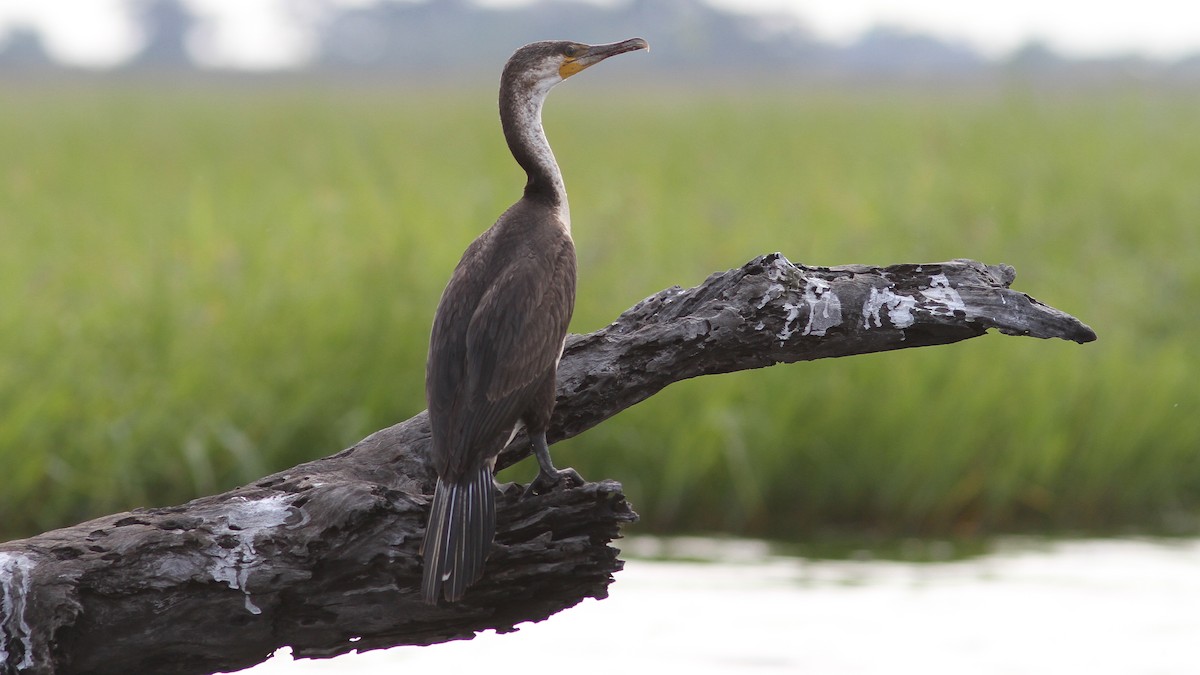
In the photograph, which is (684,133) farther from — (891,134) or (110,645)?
(110,645)

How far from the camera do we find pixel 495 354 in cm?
315

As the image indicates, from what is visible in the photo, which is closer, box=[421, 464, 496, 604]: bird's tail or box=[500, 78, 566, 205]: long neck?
box=[421, 464, 496, 604]: bird's tail

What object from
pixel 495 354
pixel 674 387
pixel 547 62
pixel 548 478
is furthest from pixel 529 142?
pixel 674 387

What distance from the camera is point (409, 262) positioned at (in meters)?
6.19

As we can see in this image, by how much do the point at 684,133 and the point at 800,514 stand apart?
964cm

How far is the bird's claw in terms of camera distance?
9.98 feet

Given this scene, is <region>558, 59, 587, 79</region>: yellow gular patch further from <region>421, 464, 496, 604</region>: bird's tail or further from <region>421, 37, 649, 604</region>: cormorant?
<region>421, 464, 496, 604</region>: bird's tail

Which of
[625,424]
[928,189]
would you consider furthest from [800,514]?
[928,189]

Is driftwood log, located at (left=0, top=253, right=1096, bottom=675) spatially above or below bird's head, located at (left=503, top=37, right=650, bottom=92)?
below

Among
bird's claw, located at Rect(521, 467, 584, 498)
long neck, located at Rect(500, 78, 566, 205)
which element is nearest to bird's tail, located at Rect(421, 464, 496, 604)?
bird's claw, located at Rect(521, 467, 584, 498)

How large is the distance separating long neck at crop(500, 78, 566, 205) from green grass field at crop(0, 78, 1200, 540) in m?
2.13

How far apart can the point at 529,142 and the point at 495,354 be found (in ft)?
2.18

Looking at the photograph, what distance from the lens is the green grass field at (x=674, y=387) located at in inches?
215

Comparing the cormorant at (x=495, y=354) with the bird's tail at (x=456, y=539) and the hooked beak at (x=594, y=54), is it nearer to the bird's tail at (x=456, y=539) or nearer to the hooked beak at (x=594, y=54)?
the bird's tail at (x=456, y=539)
